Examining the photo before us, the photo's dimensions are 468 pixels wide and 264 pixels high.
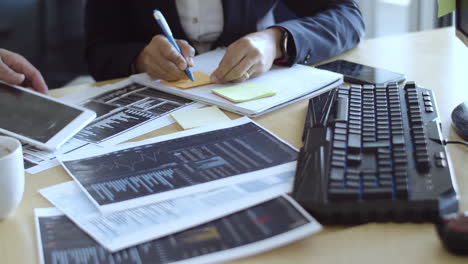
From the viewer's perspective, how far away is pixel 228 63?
1064 mm

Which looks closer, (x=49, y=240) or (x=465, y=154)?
(x=49, y=240)

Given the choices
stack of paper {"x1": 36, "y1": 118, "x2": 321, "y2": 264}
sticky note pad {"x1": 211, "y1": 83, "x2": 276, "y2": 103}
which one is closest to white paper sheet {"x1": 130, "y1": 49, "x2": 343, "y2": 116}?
sticky note pad {"x1": 211, "y1": 83, "x2": 276, "y2": 103}

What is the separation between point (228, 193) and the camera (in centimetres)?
68

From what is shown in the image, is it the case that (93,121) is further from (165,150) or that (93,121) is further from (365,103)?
(365,103)

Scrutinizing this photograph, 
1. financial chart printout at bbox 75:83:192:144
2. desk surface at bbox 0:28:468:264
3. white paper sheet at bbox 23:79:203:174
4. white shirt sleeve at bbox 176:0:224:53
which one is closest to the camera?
desk surface at bbox 0:28:468:264

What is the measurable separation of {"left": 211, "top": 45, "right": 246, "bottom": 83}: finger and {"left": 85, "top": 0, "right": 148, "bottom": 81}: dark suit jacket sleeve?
256 mm

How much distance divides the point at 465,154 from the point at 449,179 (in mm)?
148

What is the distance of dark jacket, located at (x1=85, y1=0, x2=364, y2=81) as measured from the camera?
1244mm

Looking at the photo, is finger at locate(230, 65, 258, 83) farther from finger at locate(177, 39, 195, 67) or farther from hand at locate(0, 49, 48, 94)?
hand at locate(0, 49, 48, 94)

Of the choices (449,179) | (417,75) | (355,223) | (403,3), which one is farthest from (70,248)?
(403,3)

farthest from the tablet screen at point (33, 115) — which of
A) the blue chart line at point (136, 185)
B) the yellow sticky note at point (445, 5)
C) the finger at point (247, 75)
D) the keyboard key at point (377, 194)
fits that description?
the yellow sticky note at point (445, 5)

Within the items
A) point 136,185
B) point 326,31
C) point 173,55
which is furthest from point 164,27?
point 136,185

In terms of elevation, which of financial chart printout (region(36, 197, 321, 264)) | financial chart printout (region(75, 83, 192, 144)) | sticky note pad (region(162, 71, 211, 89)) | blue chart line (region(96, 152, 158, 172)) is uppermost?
financial chart printout (region(36, 197, 321, 264))

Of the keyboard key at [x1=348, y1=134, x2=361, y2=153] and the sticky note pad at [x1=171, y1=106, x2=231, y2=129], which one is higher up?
the keyboard key at [x1=348, y1=134, x2=361, y2=153]
